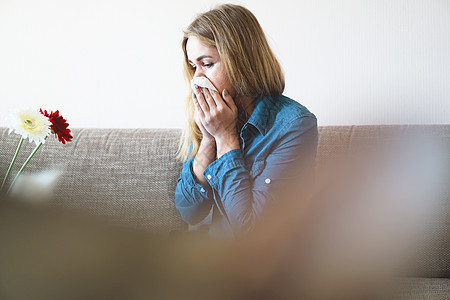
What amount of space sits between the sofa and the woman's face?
0.36 meters

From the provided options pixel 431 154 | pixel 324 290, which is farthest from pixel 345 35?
pixel 324 290

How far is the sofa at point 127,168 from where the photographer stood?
4.53 feet

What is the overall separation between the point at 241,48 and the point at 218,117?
20cm

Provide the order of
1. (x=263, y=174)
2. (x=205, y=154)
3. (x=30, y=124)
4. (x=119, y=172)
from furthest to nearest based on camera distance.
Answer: (x=119, y=172), (x=205, y=154), (x=263, y=174), (x=30, y=124)

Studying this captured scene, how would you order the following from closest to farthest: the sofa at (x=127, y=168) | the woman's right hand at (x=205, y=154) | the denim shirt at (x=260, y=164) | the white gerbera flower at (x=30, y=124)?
the white gerbera flower at (x=30, y=124)
the denim shirt at (x=260, y=164)
the woman's right hand at (x=205, y=154)
the sofa at (x=127, y=168)

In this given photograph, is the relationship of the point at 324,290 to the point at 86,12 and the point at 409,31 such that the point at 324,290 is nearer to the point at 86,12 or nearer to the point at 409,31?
the point at 409,31

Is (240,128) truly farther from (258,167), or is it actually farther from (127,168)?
(127,168)

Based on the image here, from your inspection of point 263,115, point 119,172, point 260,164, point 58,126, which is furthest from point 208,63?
point 119,172

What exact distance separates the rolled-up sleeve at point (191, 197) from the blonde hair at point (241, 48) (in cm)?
28

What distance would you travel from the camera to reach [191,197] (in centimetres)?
122

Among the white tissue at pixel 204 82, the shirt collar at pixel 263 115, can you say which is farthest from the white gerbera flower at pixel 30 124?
the shirt collar at pixel 263 115

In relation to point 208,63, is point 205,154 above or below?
below

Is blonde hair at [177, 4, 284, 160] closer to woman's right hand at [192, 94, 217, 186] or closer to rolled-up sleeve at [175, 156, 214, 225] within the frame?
woman's right hand at [192, 94, 217, 186]

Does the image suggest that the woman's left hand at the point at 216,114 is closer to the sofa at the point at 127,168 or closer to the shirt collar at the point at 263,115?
the shirt collar at the point at 263,115
